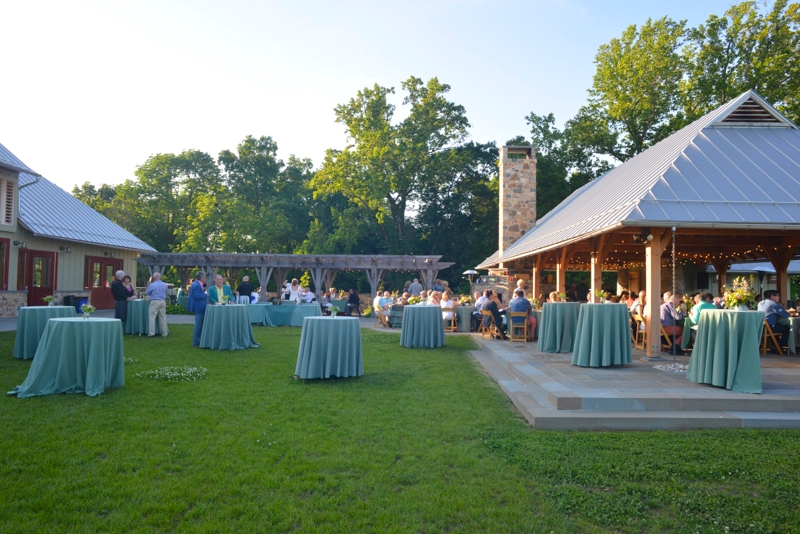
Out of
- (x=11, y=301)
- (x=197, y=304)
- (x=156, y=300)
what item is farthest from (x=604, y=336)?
(x=11, y=301)

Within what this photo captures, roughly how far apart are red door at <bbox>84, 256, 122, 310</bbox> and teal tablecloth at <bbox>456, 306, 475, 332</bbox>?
13708 mm

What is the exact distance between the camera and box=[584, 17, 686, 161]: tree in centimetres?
2802

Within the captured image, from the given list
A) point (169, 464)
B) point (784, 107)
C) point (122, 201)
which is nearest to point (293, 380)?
point (169, 464)

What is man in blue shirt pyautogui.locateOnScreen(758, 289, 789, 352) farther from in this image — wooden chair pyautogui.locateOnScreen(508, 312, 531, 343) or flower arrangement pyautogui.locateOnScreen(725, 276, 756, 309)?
wooden chair pyautogui.locateOnScreen(508, 312, 531, 343)

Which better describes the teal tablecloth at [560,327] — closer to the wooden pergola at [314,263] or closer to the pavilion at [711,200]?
the pavilion at [711,200]

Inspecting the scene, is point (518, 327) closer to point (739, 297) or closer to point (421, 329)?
point (421, 329)

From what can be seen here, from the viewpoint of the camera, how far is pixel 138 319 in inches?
511

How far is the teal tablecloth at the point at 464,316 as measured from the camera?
51.6ft

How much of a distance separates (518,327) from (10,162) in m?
15.0

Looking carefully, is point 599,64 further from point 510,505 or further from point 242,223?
point 510,505

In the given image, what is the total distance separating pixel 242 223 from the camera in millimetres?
35156

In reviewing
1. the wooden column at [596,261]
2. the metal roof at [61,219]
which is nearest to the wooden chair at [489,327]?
the wooden column at [596,261]

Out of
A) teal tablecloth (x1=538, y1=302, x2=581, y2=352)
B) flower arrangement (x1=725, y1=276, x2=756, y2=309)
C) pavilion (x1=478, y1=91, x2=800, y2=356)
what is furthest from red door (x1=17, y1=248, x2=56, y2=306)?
flower arrangement (x1=725, y1=276, x2=756, y2=309)

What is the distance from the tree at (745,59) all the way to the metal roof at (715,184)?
16.6m
